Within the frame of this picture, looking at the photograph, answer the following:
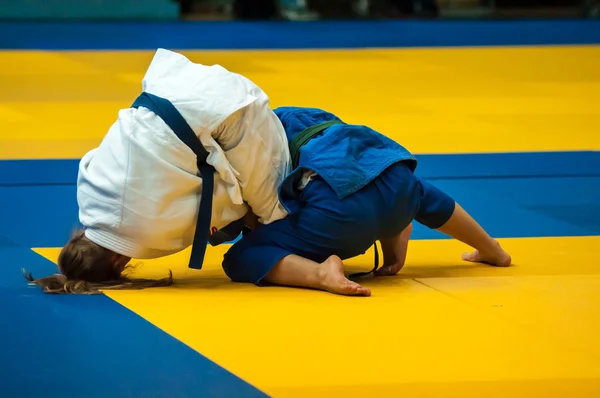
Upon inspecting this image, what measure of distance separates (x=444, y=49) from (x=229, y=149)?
22.5ft

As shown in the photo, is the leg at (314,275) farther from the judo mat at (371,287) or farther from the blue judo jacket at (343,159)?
the blue judo jacket at (343,159)

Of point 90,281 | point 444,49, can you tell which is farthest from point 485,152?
point 444,49

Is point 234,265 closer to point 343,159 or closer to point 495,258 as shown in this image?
point 343,159

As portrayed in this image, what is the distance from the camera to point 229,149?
307cm

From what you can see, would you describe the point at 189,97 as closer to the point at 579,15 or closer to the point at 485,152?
the point at 485,152

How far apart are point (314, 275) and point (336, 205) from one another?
0.75 ft

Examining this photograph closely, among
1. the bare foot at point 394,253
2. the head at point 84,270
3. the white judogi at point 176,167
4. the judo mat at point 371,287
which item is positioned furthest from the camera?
the bare foot at point 394,253

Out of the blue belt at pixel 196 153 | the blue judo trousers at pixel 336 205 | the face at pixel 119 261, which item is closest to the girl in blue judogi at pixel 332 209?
the blue judo trousers at pixel 336 205

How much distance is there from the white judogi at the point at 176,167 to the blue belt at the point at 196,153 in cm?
2

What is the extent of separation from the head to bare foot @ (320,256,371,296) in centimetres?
56

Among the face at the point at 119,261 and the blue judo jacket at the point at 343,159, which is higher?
the blue judo jacket at the point at 343,159

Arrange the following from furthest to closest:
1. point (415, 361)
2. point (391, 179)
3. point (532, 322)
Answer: point (391, 179) < point (532, 322) < point (415, 361)

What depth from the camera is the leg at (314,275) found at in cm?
301

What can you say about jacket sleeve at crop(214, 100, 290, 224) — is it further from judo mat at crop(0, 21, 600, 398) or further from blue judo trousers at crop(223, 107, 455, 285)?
judo mat at crop(0, 21, 600, 398)
